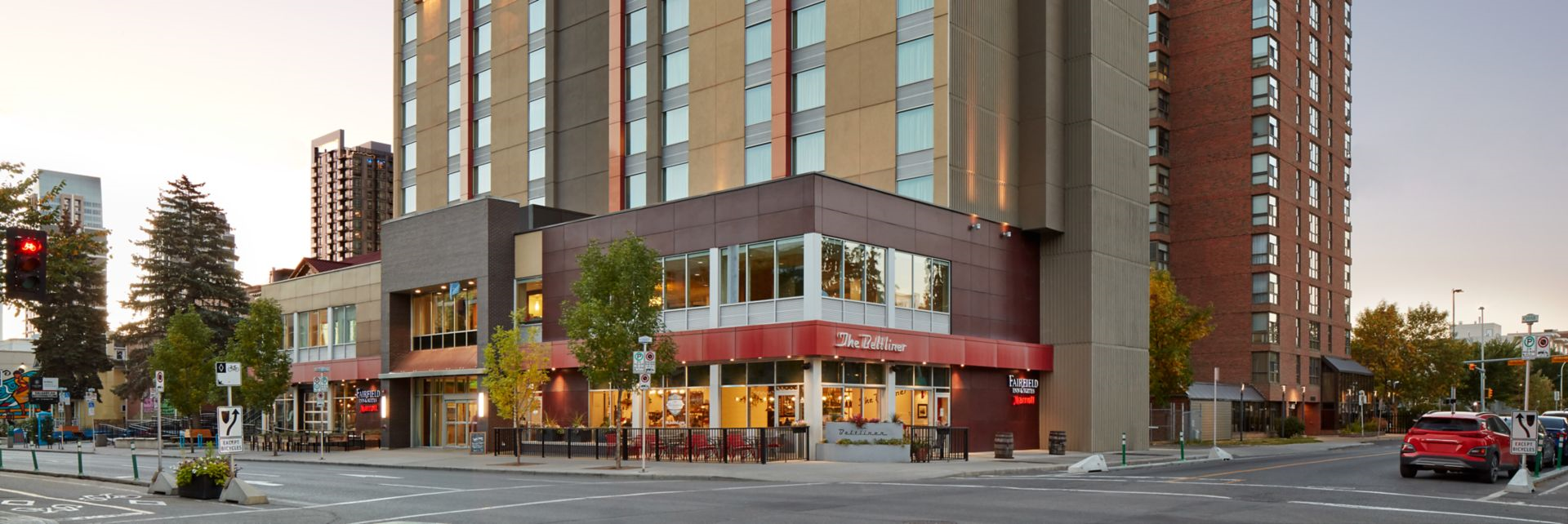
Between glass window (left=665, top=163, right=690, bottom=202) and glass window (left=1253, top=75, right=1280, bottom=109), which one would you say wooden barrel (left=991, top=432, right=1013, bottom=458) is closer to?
glass window (left=665, top=163, right=690, bottom=202)

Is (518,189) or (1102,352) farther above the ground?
(518,189)

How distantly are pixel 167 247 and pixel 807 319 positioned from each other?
60.0 meters

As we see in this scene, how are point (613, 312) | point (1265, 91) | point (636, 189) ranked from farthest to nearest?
point (1265, 91) < point (636, 189) < point (613, 312)

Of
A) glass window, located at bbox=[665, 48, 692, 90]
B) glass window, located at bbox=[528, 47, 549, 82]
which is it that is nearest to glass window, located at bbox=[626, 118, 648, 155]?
glass window, located at bbox=[665, 48, 692, 90]

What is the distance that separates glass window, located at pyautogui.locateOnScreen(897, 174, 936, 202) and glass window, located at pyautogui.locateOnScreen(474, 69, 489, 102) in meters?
27.3

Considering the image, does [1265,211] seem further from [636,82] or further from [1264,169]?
[636,82]

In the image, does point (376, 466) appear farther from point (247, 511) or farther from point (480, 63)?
point (480, 63)

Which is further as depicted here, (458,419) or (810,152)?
(458,419)

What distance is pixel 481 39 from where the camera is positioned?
6225 cm

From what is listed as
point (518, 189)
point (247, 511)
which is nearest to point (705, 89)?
point (518, 189)

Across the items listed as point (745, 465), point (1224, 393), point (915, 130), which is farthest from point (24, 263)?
point (1224, 393)

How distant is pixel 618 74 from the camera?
53500 millimetres

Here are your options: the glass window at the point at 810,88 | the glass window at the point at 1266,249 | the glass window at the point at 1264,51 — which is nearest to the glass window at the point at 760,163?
the glass window at the point at 810,88

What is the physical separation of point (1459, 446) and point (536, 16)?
45605mm
